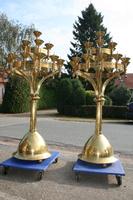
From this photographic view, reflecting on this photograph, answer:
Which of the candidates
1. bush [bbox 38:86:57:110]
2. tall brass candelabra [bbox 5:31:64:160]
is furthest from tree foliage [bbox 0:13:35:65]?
tall brass candelabra [bbox 5:31:64:160]

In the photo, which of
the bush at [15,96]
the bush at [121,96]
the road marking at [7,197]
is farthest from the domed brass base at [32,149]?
the bush at [15,96]

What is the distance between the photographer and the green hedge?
22.2 metres

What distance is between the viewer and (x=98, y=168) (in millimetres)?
6113

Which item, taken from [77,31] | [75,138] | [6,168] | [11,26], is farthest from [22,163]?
[77,31]

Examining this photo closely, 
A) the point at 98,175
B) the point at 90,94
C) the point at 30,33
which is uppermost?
the point at 30,33

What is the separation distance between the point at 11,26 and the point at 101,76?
1158 inches

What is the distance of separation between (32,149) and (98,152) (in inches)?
48.9

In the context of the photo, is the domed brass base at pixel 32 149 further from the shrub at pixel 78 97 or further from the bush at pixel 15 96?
the bush at pixel 15 96

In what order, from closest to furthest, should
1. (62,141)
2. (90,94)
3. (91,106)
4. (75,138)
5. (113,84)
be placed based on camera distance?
(62,141), (75,138), (91,106), (90,94), (113,84)

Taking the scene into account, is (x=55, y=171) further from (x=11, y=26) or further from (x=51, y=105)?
(x=11, y=26)

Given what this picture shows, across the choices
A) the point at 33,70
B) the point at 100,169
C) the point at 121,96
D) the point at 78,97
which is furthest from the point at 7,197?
the point at 121,96

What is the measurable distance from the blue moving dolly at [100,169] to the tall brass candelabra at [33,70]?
0.75 m

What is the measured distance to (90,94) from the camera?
82.1ft

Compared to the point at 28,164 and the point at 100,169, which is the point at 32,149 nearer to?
the point at 28,164
